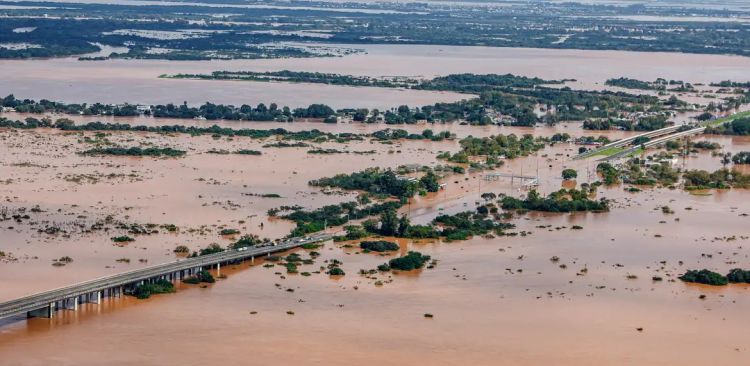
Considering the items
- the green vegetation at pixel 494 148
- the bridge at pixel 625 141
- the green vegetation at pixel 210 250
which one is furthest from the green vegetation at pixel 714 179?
the green vegetation at pixel 210 250

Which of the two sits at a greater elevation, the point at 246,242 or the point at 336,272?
the point at 246,242

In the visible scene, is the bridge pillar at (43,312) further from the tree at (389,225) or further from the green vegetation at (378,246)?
the tree at (389,225)

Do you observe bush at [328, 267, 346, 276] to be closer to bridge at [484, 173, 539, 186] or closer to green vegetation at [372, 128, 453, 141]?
bridge at [484, 173, 539, 186]

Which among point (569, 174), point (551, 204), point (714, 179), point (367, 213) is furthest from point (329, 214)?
point (714, 179)

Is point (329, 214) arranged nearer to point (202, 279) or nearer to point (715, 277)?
point (202, 279)

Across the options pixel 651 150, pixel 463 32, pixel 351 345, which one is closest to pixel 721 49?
pixel 463 32

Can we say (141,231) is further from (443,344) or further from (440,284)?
(443,344)
